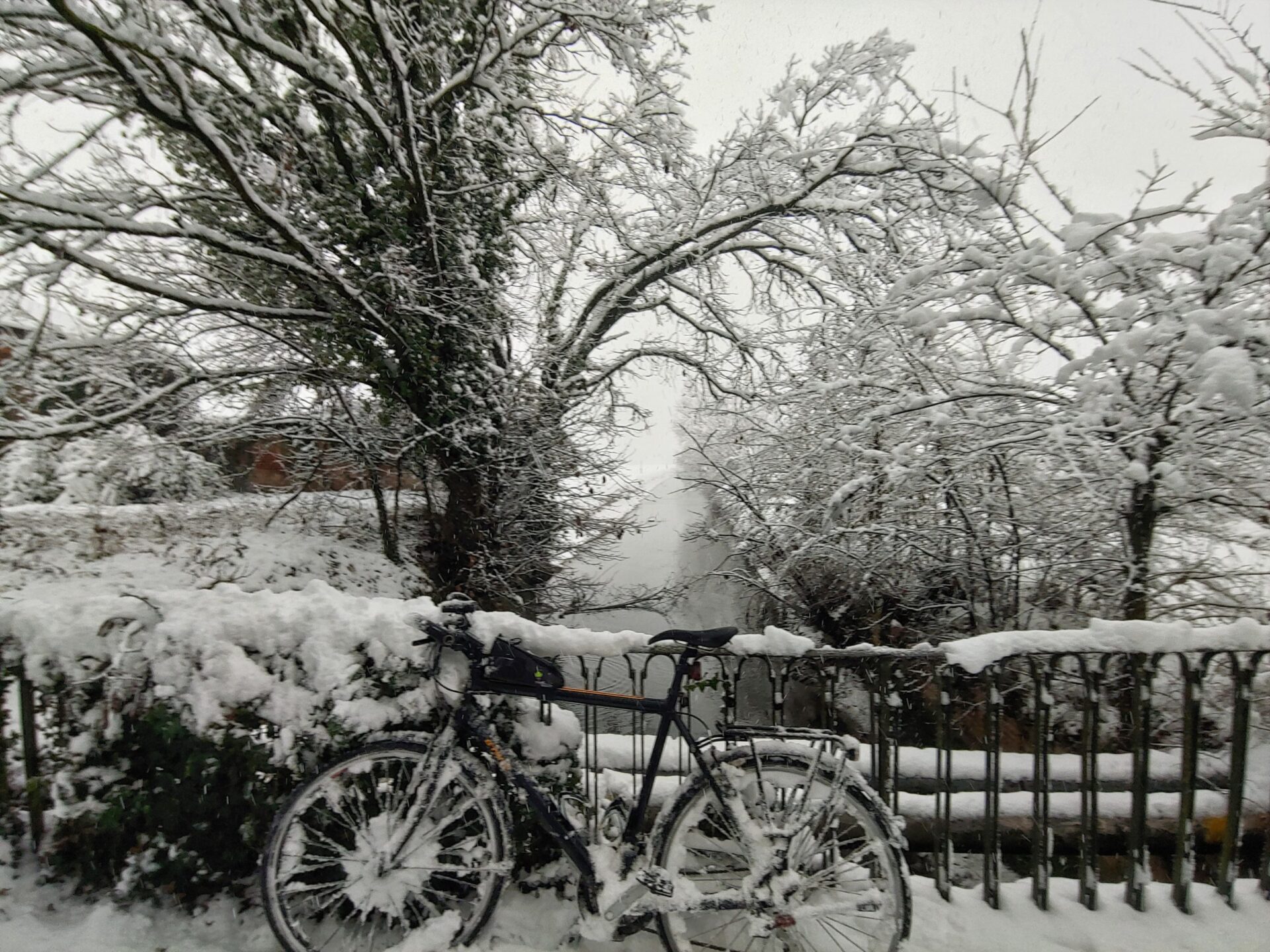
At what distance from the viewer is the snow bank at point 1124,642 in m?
2.22

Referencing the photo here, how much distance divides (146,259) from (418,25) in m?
3.99

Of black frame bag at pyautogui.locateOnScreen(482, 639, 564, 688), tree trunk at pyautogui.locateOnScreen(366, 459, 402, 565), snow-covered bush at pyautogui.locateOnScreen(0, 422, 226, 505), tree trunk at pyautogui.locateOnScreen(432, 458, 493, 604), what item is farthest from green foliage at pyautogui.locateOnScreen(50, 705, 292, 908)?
tree trunk at pyautogui.locateOnScreen(366, 459, 402, 565)

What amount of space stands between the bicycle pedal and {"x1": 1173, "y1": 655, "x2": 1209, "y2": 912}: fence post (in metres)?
1.89

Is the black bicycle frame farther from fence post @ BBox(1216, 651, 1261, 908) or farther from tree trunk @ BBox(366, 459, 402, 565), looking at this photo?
tree trunk @ BBox(366, 459, 402, 565)

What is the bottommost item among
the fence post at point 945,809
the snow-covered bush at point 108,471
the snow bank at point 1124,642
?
the fence post at point 945,809

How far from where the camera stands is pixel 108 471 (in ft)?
27.3

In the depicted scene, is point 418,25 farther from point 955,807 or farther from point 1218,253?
point 955,807

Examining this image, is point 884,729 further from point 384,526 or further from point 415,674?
point 384,526

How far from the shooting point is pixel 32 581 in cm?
765

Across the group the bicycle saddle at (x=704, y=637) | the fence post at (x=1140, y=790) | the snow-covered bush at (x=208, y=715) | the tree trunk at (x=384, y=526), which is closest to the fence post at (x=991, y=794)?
the fence post at (x=1140, y=790)

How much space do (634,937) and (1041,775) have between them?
1615mm

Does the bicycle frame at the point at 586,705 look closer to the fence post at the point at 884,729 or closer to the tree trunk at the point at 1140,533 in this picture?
the fence post at the point at 884,729

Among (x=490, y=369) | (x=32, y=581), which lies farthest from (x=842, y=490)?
(x=32, y=581)

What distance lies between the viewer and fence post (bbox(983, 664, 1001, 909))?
2.25m
